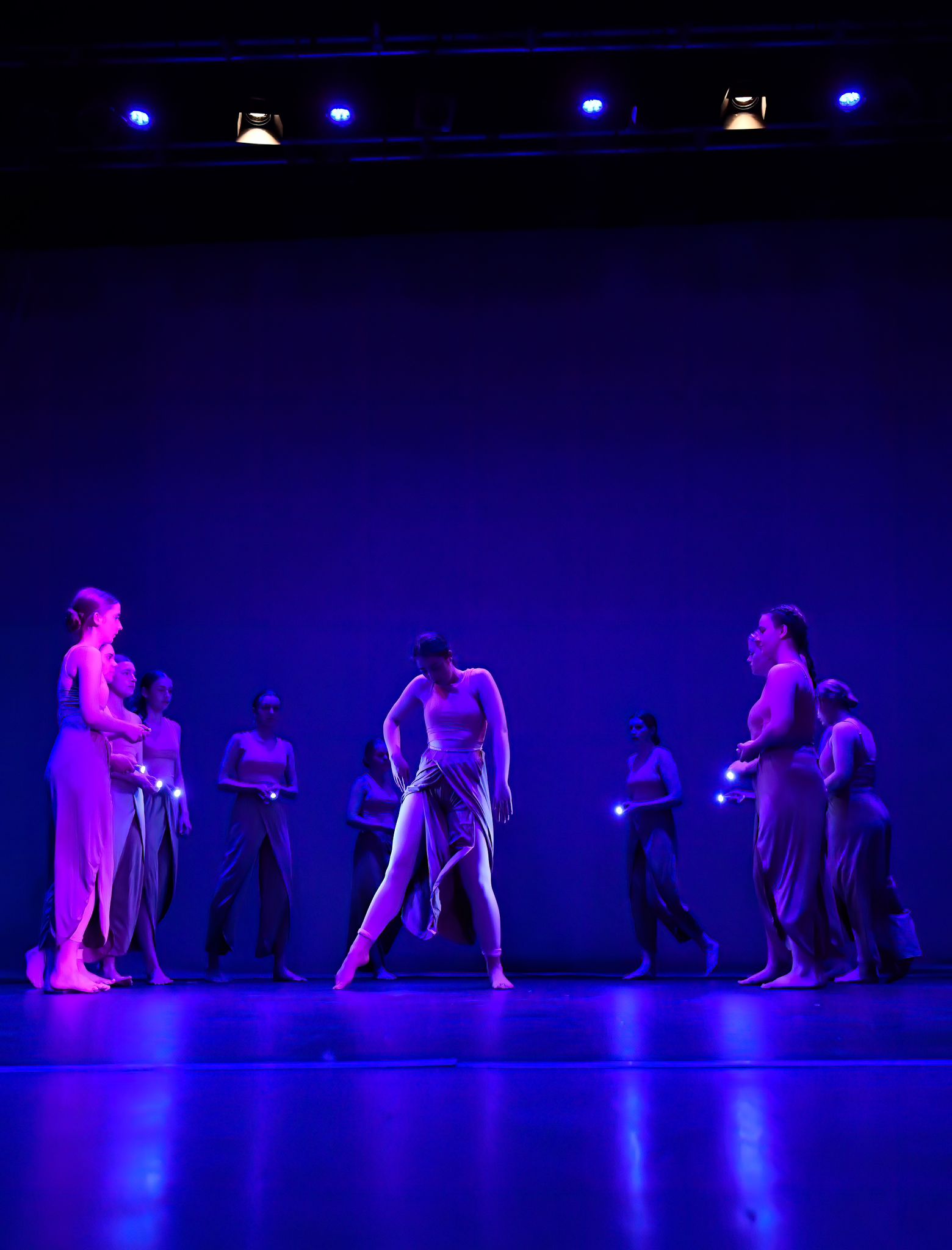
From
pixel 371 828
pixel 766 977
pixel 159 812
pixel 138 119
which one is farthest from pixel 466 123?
pixel 766 977

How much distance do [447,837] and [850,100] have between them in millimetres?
6184

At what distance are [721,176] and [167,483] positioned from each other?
5122mm

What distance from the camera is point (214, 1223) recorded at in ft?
3.85

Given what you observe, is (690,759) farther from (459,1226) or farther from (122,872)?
(459,1226)

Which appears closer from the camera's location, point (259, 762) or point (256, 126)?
point (259, 762)

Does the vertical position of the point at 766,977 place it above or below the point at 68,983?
above

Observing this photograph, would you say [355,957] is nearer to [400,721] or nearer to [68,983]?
[400,721]

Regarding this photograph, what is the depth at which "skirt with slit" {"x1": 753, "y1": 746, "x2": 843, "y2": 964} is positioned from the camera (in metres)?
4.88

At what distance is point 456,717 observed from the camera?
5172 mm

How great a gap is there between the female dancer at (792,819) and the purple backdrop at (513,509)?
3.33 m

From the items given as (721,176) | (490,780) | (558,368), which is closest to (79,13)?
(558,368)

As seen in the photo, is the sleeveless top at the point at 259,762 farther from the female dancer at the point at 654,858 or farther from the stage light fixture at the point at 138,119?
the stage light fixture at the point at 138,119

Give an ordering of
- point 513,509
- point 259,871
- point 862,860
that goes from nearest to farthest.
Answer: point 862,860, point 259,871, point 513,509

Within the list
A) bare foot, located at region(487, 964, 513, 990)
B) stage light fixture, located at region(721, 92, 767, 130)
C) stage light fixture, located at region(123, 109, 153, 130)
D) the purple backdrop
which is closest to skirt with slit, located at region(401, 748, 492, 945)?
bare foot, located at region(487, 964, 513, 990)
